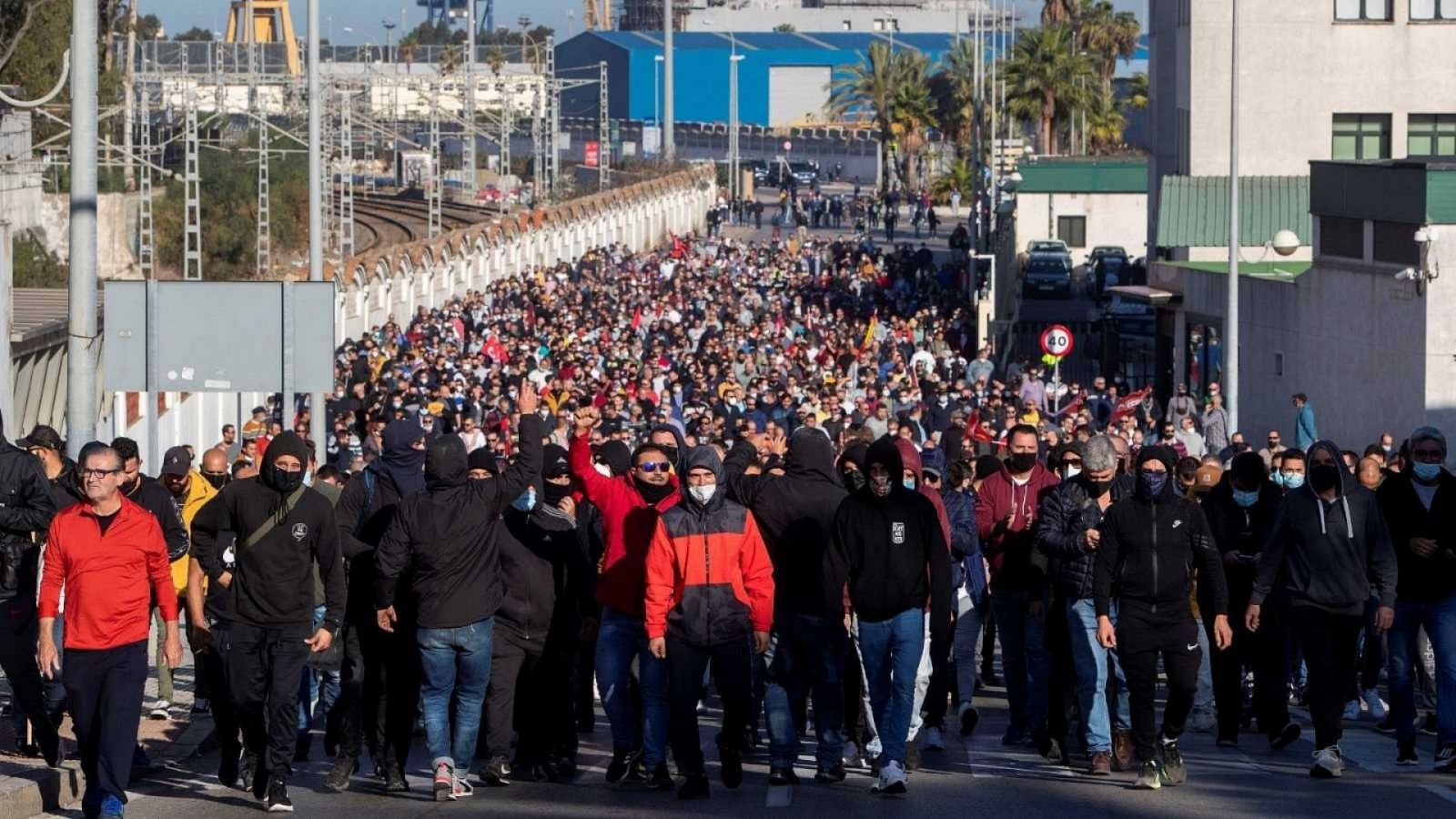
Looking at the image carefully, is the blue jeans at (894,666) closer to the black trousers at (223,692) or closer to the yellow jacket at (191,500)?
the black trousers at (223,692)

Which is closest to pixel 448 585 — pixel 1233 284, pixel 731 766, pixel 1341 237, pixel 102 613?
pixel 102 613

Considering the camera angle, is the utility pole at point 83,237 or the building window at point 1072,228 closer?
the utility pole at point 83,237

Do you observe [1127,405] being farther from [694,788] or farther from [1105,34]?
[1105,34]

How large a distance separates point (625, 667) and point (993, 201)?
58906 mm

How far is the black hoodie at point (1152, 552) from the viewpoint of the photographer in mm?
10461

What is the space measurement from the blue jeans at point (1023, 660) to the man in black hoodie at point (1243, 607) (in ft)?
3.62

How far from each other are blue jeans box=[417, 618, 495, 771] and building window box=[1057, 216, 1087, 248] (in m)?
56.4

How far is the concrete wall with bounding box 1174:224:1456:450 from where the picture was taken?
2781 centimetres

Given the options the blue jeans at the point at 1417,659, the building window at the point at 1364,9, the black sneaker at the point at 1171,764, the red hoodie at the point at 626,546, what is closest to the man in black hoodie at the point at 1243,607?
the blue jeans at the point at 1417,659

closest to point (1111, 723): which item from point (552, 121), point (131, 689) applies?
point (131, 689)

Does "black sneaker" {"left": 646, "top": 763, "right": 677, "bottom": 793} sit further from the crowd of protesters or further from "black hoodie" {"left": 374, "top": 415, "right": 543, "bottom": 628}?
"black hoodie" {"left": 374, "top": 415, "right": 543, "bottom": 628}

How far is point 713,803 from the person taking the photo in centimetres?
1027

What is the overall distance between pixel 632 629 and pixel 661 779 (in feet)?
2.37

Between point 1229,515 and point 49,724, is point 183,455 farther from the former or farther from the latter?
point 1229,515
